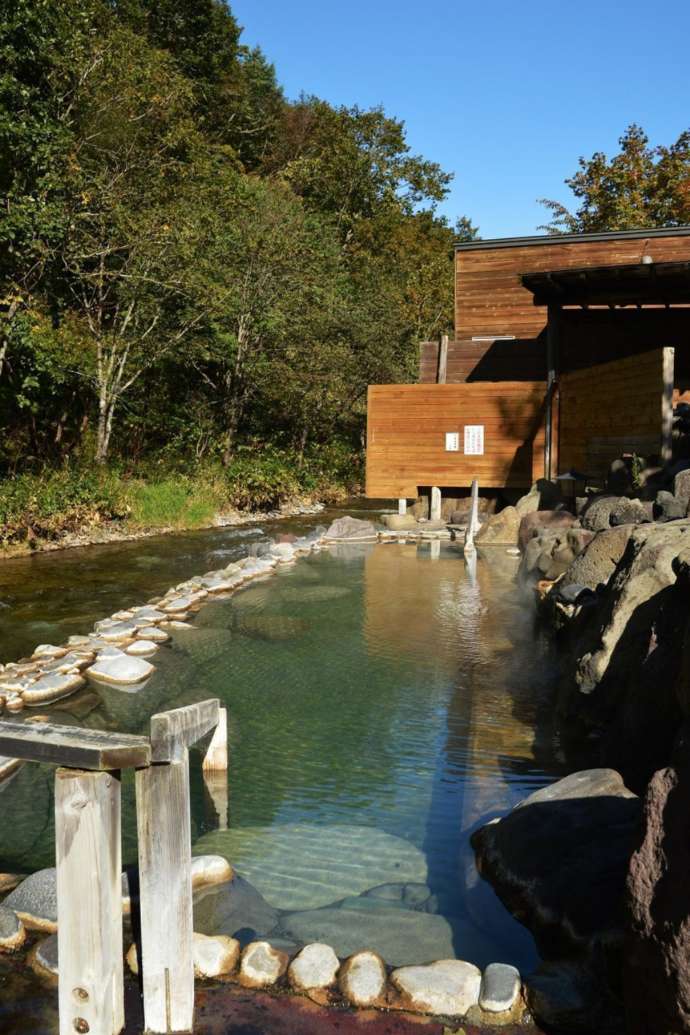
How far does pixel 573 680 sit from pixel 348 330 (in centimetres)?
2084

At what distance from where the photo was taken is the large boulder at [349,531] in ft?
55.6

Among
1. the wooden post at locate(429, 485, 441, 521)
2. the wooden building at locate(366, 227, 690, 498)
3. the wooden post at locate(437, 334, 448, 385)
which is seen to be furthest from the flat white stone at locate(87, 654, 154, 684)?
the wooden post at locate(437, 334, 448, 385)

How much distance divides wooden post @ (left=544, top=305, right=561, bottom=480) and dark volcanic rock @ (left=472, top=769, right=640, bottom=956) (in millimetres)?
13156

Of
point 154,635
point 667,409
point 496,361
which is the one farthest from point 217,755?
point 496,361

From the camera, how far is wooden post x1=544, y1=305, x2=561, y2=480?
54.9 ft

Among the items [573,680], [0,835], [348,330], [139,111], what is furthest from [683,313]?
[0,835]

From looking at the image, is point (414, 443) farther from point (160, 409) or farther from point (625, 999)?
point (625, 999)

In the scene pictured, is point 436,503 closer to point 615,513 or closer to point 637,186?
point 615,513

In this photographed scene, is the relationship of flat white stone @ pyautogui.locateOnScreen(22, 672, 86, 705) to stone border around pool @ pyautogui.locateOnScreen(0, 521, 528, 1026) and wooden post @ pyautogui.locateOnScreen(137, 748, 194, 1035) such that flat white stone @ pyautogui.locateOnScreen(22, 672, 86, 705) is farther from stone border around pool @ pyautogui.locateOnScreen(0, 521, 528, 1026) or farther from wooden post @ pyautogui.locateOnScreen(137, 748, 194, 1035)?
wooden post @ pyautogui.locateOnScreen(137, 748, 194, 1035)

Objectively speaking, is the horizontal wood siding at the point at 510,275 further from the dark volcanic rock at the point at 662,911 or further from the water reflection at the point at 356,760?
the dark volcanic rock at the point at 662,911

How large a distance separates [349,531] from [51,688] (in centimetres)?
1047

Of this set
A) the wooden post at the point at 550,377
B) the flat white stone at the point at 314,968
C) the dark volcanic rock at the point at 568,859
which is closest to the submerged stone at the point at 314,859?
the dark volcanic rock at the point at 568,859

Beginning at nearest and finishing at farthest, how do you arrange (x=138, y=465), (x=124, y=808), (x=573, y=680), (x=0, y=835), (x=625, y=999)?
(x=625, y=999), (x=0, y=835), (x=124, y=808), (x=573, y=680), (x=138, y=465)

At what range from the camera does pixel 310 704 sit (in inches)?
273
